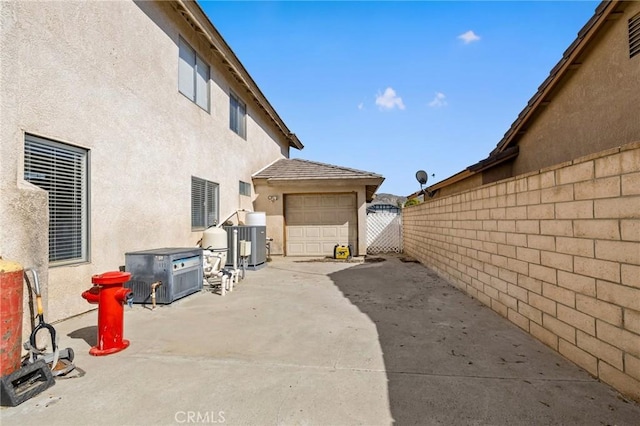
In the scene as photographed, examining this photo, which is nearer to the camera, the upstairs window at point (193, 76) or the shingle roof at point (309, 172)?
the upstairs window at point (193, 76)

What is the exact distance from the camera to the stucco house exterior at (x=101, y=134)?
3.89 metres

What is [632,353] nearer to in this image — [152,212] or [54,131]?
[54,131]

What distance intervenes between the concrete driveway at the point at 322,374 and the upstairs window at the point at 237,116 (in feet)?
25.2

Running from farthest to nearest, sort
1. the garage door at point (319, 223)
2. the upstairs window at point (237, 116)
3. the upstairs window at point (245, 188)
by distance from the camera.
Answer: the garage door at point (319, 223) → the upstairs window at point (245, 188) → the upstairs window at point (237, 116)

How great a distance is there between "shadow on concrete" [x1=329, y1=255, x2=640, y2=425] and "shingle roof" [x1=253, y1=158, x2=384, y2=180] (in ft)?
24.9

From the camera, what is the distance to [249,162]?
1262cm

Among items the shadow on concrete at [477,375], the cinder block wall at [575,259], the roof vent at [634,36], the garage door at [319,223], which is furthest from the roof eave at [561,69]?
the garage door at [319,223]

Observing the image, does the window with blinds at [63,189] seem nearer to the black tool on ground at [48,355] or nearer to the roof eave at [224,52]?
the black tool on ground at [48,355]

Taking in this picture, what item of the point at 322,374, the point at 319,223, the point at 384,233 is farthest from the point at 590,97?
the point at 384,233

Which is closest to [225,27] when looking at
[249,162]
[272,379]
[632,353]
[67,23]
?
[249,162]

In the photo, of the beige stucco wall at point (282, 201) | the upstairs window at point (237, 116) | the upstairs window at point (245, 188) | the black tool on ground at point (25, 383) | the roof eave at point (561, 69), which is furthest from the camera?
the beige stucco wall at point (282, 201)

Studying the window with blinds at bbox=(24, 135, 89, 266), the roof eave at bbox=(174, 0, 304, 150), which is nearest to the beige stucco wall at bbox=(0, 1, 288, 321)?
the window with blinds at bbox=(24, 135, 89, 266)

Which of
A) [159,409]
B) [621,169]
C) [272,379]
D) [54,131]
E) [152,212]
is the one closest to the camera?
[159,409]

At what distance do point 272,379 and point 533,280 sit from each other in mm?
3434
